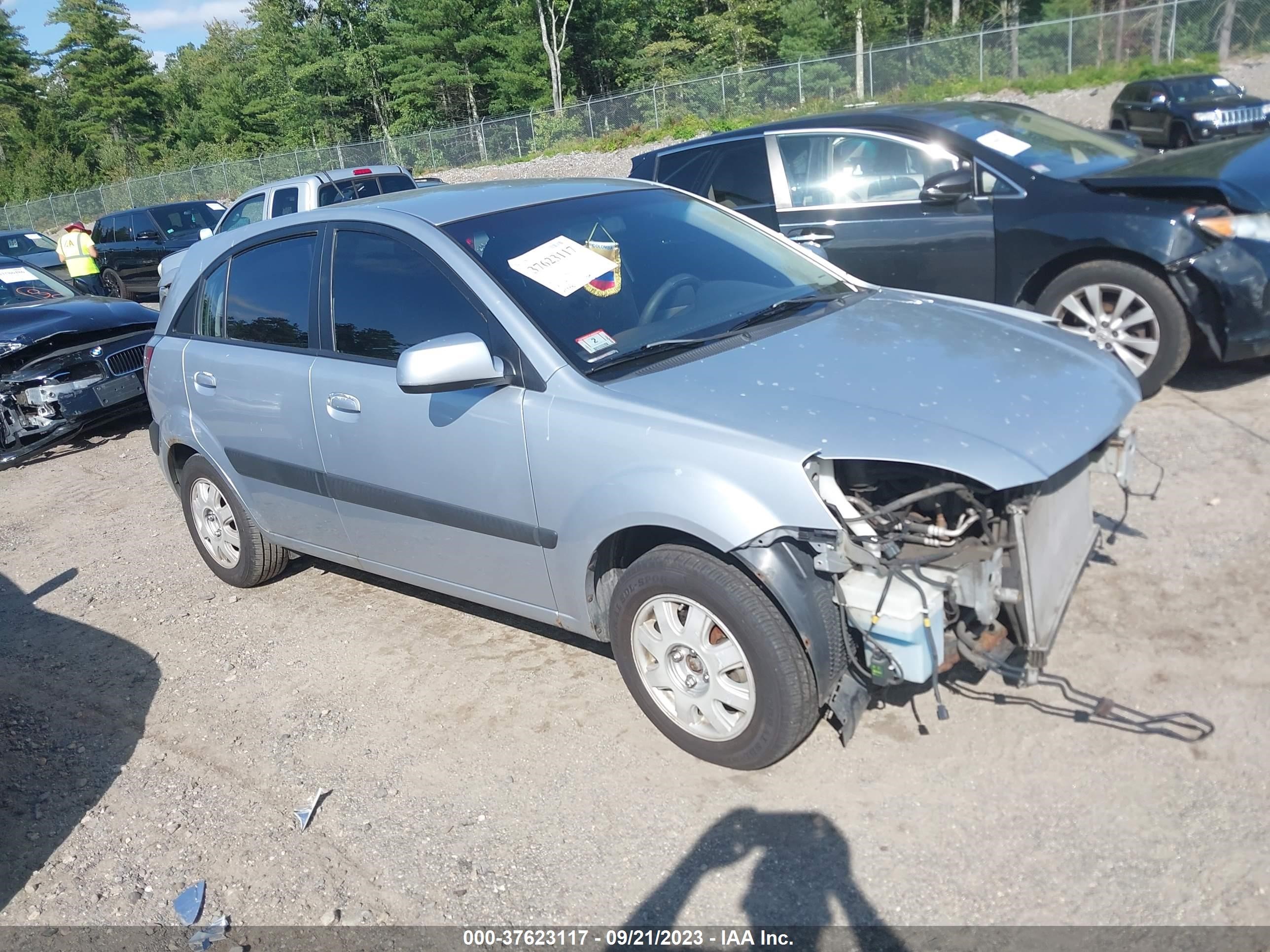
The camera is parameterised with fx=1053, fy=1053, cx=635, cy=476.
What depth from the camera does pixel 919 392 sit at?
10.7 feet

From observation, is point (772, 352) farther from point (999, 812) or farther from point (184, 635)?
point (184, 635)

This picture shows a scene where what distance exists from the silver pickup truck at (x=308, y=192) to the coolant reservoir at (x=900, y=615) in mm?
9955

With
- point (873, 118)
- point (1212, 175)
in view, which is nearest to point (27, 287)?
point (873, 118)

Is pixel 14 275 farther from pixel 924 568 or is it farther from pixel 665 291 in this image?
pixel 924 568

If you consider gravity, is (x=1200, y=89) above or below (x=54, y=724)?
above

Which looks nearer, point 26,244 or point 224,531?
point 224,531

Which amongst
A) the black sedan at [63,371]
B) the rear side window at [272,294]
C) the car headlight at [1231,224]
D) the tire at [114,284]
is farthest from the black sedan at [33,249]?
the car headlight at [1231,224]

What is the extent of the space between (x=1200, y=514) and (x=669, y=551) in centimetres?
276

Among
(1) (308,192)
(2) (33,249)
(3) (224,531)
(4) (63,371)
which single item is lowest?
(2) (33,249)

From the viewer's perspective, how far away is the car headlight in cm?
561

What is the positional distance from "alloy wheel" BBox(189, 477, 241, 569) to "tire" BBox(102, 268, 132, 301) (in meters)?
14.9

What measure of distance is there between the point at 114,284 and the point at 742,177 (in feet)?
50.5

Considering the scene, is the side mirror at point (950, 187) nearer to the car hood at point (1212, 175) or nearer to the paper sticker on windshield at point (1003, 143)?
the paper sticker on windshield at point (1003, 143)

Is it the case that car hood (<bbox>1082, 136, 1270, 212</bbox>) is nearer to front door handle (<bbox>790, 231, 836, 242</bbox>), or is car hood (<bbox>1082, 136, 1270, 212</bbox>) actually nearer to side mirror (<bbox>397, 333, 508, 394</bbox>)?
front door handle (<bbox>790, 231, 836, 242</bbox>)
